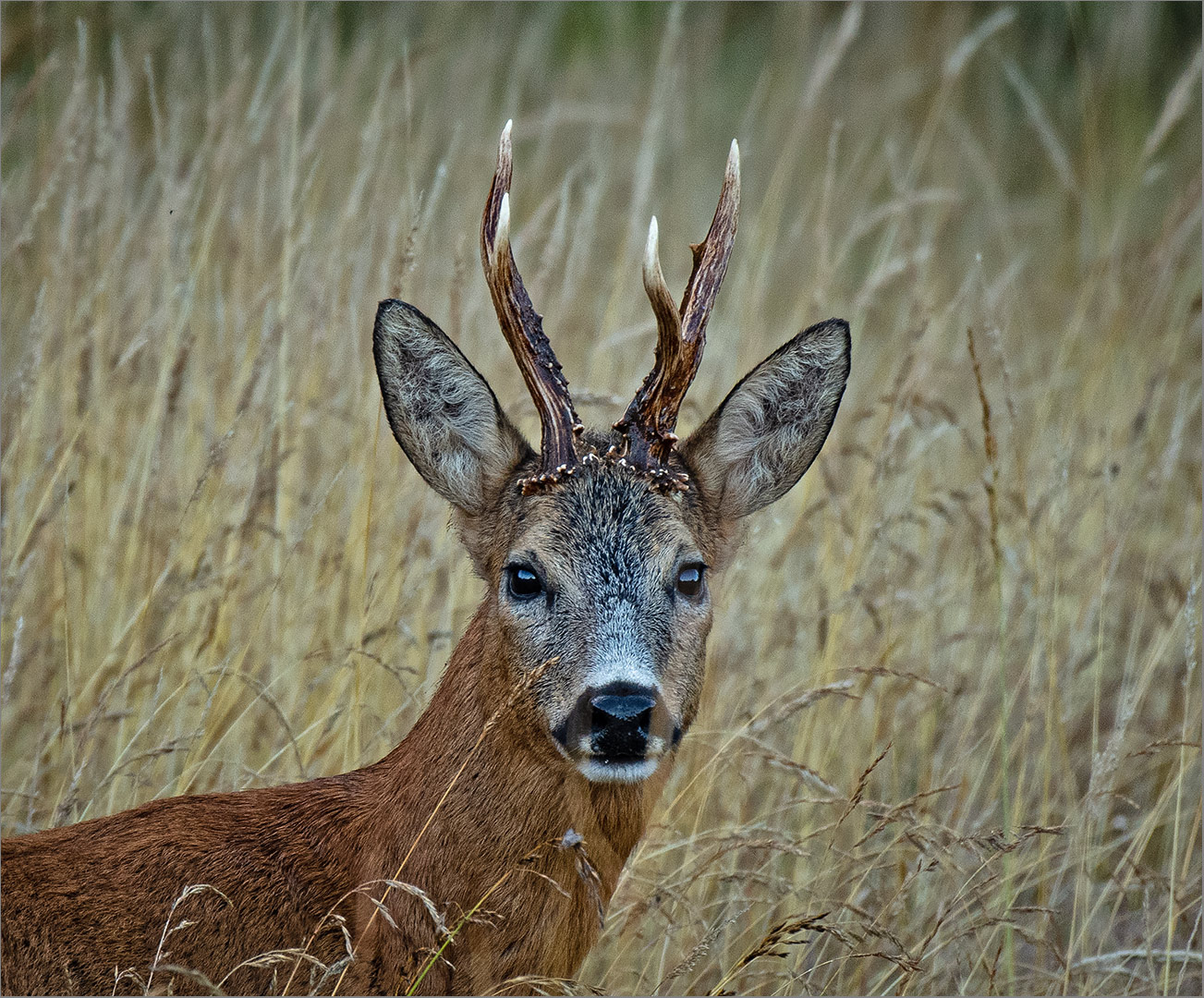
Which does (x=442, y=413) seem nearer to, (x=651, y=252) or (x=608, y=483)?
(x=608, y=483)

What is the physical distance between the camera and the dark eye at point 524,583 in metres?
3.43

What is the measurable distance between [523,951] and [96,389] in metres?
2.80

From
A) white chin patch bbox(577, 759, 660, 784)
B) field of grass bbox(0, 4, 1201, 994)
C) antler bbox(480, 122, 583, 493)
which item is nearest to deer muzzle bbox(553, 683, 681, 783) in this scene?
white chin patch bbox(577, 759, 660, 784)

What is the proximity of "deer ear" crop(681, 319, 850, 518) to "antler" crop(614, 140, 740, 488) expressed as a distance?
0.17 m

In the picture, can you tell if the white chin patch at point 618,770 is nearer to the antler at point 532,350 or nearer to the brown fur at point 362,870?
the brown fur at point 362,870

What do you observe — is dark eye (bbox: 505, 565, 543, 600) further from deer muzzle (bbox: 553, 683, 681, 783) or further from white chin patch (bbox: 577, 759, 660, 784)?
white chin patch (bbox: 577, 759, 660, 784)

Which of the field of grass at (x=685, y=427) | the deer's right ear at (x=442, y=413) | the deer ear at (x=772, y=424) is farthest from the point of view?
the field of grass at (x=685, y=427)

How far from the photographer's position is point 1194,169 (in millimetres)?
6762

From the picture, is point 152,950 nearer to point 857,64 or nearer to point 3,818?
point 3,818

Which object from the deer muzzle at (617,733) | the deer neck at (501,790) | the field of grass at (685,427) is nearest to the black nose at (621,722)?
the deer muzzle at (617,733)

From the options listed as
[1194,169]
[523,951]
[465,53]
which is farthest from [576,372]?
[523,951]

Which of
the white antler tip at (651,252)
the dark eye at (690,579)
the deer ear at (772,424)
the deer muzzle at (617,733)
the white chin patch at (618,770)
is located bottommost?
the white chin patch at (618,770)

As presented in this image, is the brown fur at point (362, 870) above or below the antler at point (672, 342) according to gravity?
below

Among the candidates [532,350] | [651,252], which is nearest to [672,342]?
[651,252]
